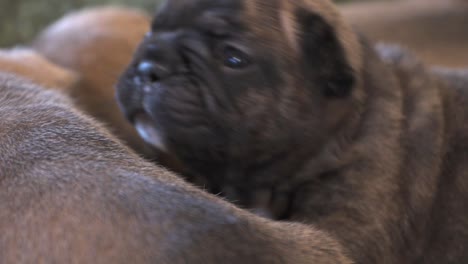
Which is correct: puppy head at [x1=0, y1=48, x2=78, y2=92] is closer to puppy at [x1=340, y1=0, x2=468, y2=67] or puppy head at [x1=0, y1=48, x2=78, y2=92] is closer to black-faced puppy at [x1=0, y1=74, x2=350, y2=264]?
black-faced puppy at [x1=0, y1=74, x2=350, y2=264]

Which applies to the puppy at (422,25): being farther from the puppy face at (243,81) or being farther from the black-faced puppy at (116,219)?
the black-faced puppy at (116,219)

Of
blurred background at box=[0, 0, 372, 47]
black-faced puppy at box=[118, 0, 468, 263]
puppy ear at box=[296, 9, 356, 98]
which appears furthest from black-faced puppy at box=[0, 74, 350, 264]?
blurred background at box=[0, 0, 372, 47]

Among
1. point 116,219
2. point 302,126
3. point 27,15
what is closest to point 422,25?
point 27,15

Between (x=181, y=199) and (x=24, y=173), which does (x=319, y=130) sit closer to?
(x=181, y=199)

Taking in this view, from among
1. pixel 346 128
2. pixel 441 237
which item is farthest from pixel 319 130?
pixel 441 237

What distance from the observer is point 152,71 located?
1.48 meters

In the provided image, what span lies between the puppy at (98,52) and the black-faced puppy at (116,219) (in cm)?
76

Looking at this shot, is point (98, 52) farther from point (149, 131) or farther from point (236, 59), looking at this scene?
point (236, 59)

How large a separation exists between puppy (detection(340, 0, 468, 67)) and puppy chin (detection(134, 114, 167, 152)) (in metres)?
2.05

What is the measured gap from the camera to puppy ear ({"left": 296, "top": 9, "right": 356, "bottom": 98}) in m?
1.48

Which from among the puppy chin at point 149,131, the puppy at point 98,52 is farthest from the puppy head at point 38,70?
the puppy chin at point 149,131

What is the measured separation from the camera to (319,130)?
1514 millimetres

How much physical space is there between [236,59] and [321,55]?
207 millimetres

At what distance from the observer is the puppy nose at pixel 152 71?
1.47 m
